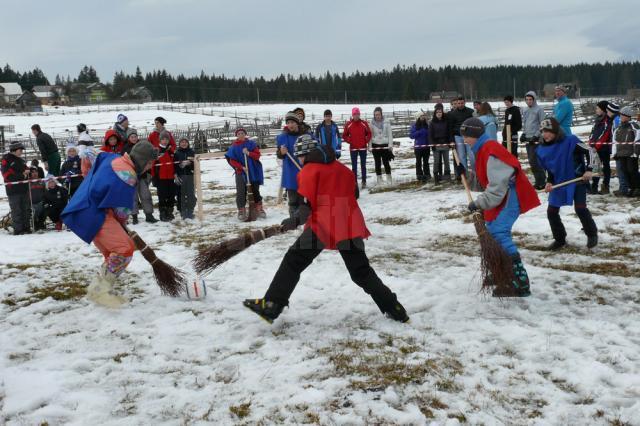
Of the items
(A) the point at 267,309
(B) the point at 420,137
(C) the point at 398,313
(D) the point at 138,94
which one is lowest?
(C) the point at 398,313

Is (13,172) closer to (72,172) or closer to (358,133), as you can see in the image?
(72,172)

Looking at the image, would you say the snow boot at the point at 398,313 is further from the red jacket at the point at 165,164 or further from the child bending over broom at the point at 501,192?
the red jacket at the point at 165,164

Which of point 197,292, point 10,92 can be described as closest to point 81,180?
point 197,292

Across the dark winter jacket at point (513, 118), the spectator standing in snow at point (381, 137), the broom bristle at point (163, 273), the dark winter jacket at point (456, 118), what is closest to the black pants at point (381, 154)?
the spectator standing in snow at point (381, 137)

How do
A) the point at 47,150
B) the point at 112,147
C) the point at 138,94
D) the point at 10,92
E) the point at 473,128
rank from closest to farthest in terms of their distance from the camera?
the point at 473,128 < the point at 112,147 < the point at 47,150 < the point at 138,94 < the point at 10,92

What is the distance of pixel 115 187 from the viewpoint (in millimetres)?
5555

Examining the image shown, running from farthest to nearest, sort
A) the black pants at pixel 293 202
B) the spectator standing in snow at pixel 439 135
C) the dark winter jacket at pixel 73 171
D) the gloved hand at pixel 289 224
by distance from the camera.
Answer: the spectator standing in snow at pixel 439 135 < the dark winter jacket at pixel 73 171 < the black pants at pixel 293 202 < the gloved hand at pixel 289 224

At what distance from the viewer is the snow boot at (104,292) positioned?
227 inches

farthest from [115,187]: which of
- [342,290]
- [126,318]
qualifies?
[342,290]

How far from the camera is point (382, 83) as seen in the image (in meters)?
131

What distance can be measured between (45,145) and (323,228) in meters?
12.6

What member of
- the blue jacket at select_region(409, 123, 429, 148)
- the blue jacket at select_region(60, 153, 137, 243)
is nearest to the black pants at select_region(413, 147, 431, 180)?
the blue jacket at select_region(409, 123, 429, 148)

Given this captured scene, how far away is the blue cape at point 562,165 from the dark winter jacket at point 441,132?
607 cm

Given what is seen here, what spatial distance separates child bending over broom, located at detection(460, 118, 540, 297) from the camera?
5.36 m
